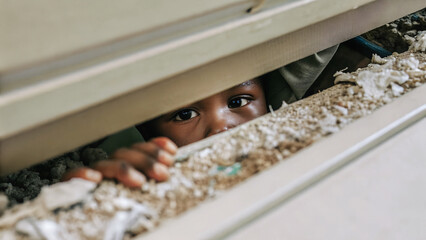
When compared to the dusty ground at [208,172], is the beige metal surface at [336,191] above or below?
below

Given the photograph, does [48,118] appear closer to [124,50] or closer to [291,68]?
[124,50]

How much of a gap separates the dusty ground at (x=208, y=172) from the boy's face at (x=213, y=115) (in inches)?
12.8

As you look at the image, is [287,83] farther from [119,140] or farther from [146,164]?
[146,164]

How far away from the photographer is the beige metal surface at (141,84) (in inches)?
16.1

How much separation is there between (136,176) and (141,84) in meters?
0.12

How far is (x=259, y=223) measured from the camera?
42cm

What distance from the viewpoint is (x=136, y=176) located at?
1.55 feet

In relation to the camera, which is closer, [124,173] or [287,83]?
[124,173]

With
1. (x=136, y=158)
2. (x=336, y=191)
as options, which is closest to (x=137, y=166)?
(x=136, y=158)

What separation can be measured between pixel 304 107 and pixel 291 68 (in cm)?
46

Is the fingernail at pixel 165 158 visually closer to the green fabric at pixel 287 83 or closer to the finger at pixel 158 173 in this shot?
the finger at pixel 158 173

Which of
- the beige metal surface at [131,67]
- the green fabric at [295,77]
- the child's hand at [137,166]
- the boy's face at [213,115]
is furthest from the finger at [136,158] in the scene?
the green fabric at [295,77]

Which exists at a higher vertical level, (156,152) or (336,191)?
(156,152)

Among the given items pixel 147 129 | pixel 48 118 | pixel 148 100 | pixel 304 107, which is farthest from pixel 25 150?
pixel 147 129
